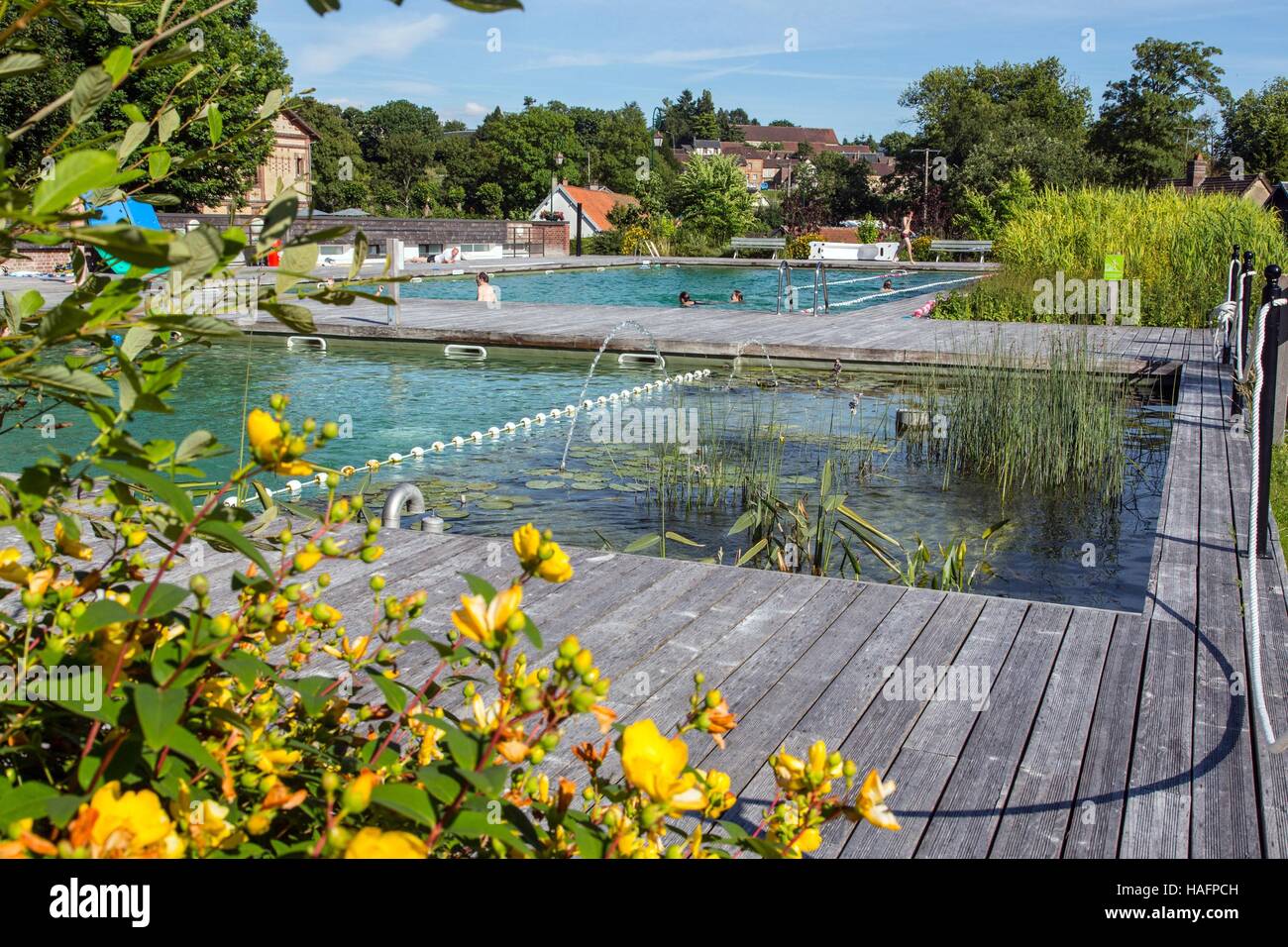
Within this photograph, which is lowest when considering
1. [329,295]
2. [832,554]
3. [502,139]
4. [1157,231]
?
[832,554]

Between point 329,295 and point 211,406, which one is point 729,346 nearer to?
point 211,406

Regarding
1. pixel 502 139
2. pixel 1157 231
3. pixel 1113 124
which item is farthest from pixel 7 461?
pixel 502 139

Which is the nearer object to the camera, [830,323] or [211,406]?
[211,406]

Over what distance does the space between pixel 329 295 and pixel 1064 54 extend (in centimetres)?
6759

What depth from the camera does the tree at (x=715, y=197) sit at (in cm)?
3775

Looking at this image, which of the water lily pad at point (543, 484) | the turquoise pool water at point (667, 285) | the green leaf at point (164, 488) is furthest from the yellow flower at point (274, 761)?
the turquoise pool water at point (667, 285)

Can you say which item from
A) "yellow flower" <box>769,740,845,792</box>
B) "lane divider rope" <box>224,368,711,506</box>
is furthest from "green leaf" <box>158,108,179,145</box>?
"lane divider rope" <box>224,368,711,506</box>

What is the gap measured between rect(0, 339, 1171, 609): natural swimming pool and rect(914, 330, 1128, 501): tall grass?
0.16m

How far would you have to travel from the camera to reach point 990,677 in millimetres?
3070

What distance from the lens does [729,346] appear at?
11500 millimetres

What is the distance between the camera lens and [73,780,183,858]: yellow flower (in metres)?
0.78

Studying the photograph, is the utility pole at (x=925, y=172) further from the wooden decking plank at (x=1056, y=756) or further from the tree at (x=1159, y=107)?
the wooden decking plank at (x=1056, y=756)

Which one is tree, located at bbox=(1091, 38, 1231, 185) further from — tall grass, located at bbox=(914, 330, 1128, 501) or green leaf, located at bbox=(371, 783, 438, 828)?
green leaf, located at bbox=(371, 783, 438, 828)

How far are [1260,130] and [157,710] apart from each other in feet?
208
